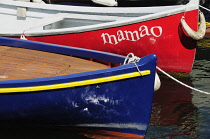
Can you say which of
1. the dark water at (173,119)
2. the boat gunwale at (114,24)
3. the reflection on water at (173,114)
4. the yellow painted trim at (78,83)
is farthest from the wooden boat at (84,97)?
the boat gunwale at (114,24)

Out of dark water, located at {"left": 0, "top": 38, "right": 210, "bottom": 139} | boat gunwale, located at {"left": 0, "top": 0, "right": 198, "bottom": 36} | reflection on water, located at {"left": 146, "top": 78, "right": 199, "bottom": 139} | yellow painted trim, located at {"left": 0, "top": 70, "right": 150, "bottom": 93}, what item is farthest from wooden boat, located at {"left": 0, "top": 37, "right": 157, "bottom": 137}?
boat gunwale, located at {"left": 0, "top": 0, "right": 198, "bottom": 36}

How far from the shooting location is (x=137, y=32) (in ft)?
29.4

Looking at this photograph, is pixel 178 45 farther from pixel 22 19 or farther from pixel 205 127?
pixel 22 19

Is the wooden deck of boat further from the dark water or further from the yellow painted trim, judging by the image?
the dark water

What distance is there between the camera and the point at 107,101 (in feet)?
19.4

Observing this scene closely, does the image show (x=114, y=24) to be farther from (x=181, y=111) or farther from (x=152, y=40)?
(x=181, y=111)

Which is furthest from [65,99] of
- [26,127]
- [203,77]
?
[203,77]

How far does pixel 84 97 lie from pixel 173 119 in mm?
1901

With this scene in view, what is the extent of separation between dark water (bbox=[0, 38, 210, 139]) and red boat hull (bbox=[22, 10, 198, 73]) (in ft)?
1.63

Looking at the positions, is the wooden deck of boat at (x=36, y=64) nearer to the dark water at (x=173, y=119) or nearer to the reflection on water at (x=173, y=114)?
the dark water at (x=173, y=119)

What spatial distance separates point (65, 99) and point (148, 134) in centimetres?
147

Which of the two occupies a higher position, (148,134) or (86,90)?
(86,90)

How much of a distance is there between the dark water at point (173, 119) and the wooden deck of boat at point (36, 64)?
34.4 inches

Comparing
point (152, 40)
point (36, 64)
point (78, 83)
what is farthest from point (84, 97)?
point (152, 40)
